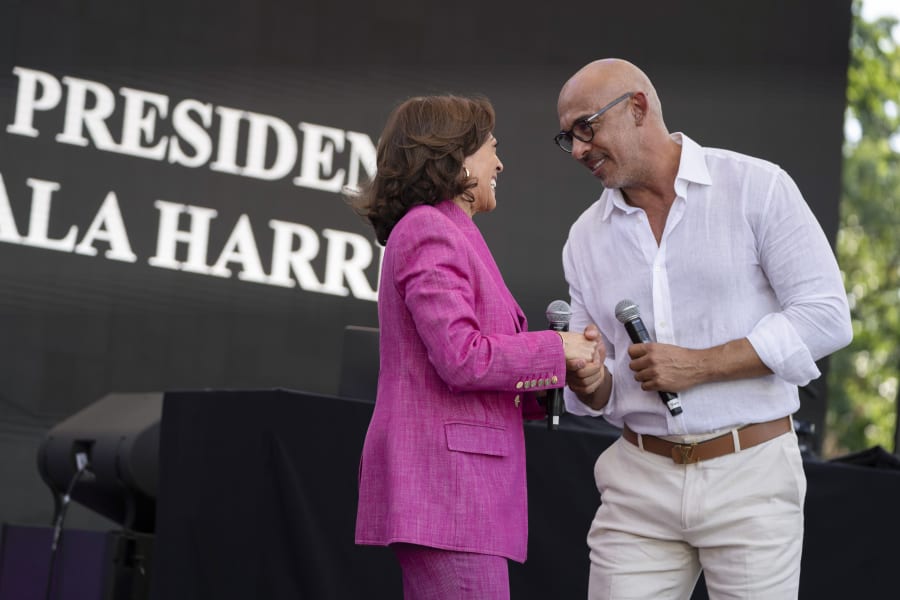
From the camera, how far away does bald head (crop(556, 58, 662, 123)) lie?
92.9 inches

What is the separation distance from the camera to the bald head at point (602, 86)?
A: 236 centimetres

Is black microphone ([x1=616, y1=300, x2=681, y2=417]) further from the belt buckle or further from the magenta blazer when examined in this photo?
the magenta blazer

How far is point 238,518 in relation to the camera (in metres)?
3.21

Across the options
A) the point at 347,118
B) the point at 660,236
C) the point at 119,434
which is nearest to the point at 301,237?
the point at 347,118

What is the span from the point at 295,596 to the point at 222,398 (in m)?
0.57

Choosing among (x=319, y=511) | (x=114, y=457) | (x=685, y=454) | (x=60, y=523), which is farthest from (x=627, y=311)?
(x=60, y=523)

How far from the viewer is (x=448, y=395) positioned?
6.61ft

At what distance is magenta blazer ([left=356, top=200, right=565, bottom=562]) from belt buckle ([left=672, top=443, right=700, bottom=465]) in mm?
299

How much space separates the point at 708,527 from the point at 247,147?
4.16 meters

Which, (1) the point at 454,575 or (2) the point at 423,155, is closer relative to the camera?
(1) the point at 454,575

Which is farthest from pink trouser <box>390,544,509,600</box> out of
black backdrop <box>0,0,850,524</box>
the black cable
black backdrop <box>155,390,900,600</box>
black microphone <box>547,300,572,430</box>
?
black backdrop <box>0,0,850,524</box>

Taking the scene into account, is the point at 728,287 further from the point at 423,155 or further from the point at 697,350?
the point at 423,155

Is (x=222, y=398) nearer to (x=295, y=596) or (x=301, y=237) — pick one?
(x=295, y=596)

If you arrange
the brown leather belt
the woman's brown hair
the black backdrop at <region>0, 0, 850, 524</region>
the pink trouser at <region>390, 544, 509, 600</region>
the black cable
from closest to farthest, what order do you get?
the pink trouser at <region>390, 544, 509, 600</region> → the woman's brown hair → the brown leather belt → the black cable → the black backdrop at <region>0, 0, 850, 524</region>
